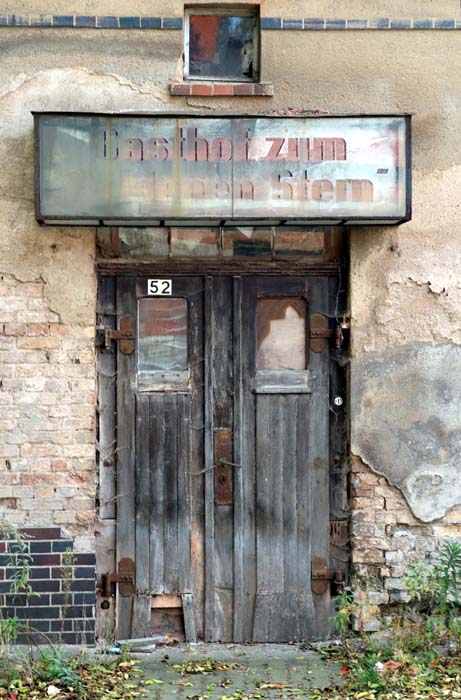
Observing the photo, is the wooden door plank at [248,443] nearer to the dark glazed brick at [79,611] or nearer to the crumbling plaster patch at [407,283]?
the crumbling plaster patch at [407,283]

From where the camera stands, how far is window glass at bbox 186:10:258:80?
20.8 feet

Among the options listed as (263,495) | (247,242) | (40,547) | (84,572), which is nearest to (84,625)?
(84,572)

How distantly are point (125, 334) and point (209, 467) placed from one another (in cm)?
101

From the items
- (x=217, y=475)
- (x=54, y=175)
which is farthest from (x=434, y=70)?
(x=217, y=475)

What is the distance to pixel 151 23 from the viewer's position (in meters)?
6.18

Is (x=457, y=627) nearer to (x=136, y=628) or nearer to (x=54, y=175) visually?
(x=136, y=628)

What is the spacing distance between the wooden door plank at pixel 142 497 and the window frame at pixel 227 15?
207 centimetres

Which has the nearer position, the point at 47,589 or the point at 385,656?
the point at 385,656

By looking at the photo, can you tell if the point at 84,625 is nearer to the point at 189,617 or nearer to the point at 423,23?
the point at 189,617

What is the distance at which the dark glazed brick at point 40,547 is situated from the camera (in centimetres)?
618

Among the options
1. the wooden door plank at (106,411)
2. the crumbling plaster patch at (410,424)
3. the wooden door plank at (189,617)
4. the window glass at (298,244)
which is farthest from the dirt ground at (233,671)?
the window glass at (298,244)

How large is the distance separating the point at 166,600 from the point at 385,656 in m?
1.46

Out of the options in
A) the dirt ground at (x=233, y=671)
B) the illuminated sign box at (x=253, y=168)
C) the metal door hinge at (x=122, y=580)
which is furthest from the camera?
the metal door hinge at (x=122, y=580)

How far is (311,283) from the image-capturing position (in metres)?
6.46
